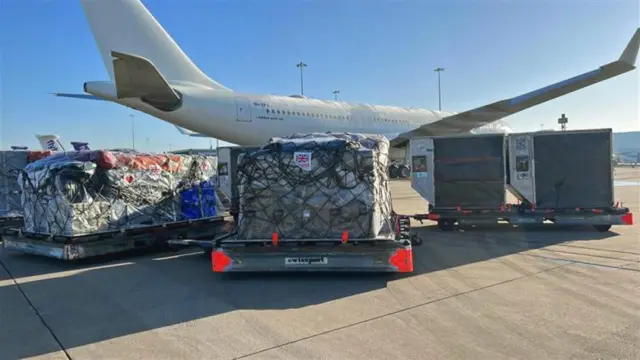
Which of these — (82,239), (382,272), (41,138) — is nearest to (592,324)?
(382,272)

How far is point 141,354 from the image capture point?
3.89 m

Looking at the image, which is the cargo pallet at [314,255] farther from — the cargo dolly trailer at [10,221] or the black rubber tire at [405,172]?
the black rubber tire at [405,172]

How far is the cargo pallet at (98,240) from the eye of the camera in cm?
759

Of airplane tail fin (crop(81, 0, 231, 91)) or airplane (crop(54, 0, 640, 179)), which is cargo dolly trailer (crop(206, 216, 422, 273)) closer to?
airplane (crop(54, 0, 640, 179))

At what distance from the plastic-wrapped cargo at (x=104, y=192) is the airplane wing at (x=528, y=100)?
1802cm

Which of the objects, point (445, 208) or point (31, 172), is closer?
point (31, 172)

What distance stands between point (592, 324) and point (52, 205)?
323 inches

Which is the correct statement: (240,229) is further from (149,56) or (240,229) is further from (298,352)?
(149,56)

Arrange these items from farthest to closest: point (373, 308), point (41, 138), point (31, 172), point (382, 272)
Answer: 1. point (41, 138)
2. point (31, 172)
3. point (382, 272)
4. point (373, 308)

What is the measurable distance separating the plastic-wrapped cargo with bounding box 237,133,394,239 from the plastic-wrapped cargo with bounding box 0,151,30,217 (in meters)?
7.93

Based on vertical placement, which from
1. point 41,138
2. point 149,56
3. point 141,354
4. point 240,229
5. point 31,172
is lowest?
point 141,354

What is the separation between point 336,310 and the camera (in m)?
4.95

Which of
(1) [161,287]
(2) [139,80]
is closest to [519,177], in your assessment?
(1) [161,287]

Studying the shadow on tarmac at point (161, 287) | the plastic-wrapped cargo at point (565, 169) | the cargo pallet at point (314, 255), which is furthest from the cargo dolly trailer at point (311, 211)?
the plastic-wrapped cargo at point (565, 169)
